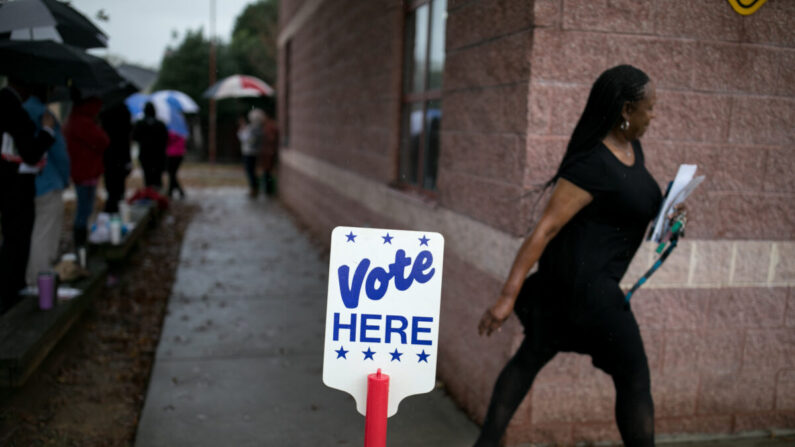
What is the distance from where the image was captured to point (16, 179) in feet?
15.5

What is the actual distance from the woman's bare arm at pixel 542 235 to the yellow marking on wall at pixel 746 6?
1.67 meters

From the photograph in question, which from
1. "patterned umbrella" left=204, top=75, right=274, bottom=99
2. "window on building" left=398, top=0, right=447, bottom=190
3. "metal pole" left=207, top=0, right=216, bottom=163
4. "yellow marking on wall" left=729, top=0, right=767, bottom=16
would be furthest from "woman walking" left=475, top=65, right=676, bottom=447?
"metal pole" left=207, top=0, right=216, bottom=163

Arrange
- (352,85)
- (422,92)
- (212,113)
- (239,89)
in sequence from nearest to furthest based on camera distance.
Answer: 1. (422,92)
2. (352,85)
3. (239,89)
4. (212,113)

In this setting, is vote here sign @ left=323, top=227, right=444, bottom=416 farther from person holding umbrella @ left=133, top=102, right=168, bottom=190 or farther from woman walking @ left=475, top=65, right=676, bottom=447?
person holding umbrella @ left=133, top=102, right=168, bottom=190

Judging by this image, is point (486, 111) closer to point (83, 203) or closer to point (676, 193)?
point (676, 193)

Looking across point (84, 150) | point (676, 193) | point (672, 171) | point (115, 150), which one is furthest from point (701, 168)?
point (115, 150)

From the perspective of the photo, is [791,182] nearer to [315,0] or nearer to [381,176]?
[381,176]

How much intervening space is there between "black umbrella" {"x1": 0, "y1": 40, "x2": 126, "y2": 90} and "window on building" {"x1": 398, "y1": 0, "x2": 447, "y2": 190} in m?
2.50

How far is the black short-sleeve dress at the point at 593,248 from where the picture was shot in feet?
8.84

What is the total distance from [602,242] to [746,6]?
1.75m

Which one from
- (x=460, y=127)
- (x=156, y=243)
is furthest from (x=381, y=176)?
(x=156, y=243)

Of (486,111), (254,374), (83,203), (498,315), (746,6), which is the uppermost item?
(746,6)

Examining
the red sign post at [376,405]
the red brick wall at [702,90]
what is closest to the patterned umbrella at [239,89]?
the red brick wall at [702,90]

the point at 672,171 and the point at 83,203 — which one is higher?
the point at 672,171
